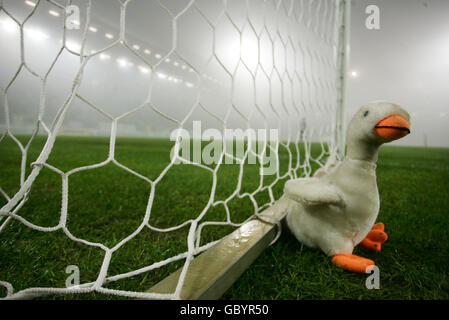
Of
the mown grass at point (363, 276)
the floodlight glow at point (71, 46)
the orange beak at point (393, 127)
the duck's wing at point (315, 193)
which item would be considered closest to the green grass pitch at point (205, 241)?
the mown grass at point (363, 276)

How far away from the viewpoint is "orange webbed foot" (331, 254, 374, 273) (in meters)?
0.38

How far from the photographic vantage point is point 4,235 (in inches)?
19.8

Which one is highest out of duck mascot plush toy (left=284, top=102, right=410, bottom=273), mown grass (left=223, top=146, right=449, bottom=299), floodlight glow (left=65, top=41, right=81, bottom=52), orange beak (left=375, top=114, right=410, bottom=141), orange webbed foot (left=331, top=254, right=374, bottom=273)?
floodlight glow (left=65, top=41, right=81, bottom=52)

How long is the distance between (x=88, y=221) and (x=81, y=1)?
21.1 inches

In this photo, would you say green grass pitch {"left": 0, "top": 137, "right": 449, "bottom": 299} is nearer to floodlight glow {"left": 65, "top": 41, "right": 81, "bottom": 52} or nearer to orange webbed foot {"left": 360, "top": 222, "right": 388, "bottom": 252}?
orange webbed foot {"left": 360, "top": 222, "right": 388, "bottom": 252}

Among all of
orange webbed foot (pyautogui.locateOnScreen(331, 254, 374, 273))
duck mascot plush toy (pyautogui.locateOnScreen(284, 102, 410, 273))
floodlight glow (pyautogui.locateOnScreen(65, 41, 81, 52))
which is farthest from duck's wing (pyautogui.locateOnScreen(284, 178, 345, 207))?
floodlight glow (pyautogui.locateOnScreen(65, 41, 81, 52))

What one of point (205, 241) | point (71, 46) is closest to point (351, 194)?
point (205, 241)

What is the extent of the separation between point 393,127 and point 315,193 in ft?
0.55

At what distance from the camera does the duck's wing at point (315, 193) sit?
39 cm

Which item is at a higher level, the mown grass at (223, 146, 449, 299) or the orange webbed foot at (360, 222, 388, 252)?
the orange webbed foot at (360, 222, 388, 252)

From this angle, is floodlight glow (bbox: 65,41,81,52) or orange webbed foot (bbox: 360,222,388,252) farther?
orange webbed foot (bbox: 360,222,388,252)

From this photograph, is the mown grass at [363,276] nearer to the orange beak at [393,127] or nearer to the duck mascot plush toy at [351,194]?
the duck mascot plush toy at [351,194]
